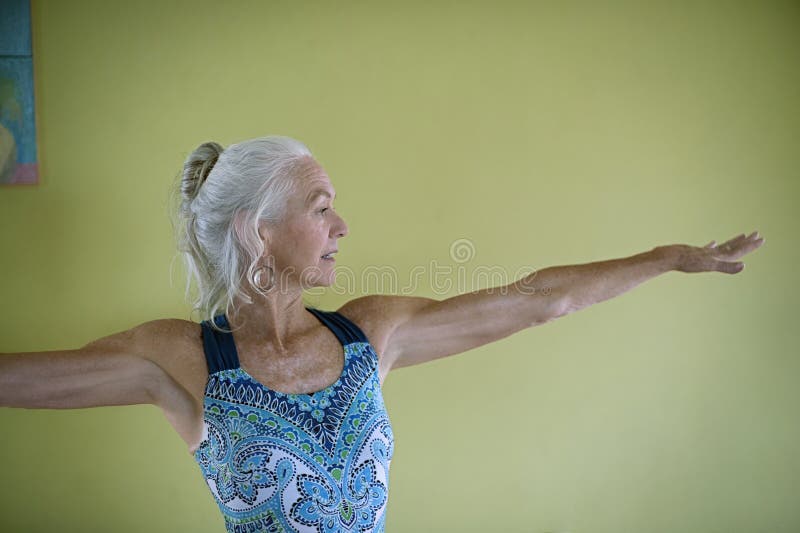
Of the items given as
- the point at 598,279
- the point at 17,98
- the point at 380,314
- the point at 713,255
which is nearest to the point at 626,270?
the point at 598,279

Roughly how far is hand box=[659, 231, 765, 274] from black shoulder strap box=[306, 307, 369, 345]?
72 cm

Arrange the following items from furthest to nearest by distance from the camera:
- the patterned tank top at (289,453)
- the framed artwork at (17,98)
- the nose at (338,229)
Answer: the framed artwork at (17,98) → the nose at (338,229) → the patterned tank top at (289,453)

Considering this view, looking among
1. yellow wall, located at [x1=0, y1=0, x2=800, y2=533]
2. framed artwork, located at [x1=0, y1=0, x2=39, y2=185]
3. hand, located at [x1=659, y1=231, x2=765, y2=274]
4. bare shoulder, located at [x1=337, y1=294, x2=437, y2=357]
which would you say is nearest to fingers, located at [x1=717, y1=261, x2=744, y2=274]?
hand, located at [x1=659, y1=231, x2=765, y2=274]

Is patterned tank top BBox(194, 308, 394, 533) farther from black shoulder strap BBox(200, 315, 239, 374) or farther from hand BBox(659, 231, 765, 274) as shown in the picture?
hand BBox(659, 231, 765, 274)

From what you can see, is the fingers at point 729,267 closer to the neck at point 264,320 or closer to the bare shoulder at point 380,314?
the bare shoulder at point 380,314

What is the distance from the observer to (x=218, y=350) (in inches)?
62.8

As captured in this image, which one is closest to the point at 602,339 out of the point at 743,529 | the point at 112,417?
the point at 743,529

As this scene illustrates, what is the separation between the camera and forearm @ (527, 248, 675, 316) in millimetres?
1733

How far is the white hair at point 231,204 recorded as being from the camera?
158 cm

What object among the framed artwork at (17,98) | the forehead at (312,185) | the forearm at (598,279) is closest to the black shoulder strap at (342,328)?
the forehead at (312,185)

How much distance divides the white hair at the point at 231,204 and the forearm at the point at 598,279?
0.61 metres

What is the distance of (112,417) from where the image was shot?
Result: 2219mm

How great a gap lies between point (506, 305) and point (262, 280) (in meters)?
0.55

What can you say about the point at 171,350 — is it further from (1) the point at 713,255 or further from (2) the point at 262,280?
(1) the point at 713,255
